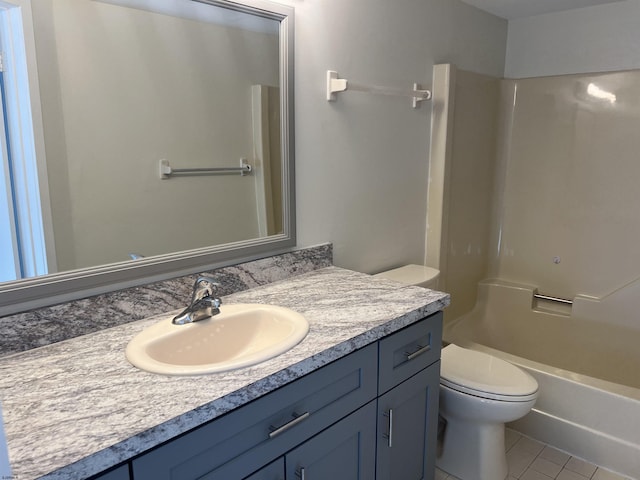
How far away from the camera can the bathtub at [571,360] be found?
78.0 inches

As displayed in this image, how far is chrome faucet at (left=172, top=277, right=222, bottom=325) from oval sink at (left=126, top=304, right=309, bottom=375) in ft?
0.05

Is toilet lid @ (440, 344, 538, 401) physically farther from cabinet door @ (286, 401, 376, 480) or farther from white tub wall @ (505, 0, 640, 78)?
white tub wall @ (505, 0, 640, 78)

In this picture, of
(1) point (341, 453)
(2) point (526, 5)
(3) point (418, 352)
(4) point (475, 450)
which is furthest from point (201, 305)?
(2) point (526, 5)

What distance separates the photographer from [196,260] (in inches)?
58.7

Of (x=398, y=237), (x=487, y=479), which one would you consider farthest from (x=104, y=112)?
(x=487, y=479)

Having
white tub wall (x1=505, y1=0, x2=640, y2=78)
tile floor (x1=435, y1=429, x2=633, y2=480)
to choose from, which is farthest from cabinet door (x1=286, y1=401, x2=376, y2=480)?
white tub wall (x1=505, y1=0, x2=640, y2=78)

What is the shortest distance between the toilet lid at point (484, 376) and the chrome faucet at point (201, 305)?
3.28 feet

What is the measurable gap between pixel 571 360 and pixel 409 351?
65.5 inches

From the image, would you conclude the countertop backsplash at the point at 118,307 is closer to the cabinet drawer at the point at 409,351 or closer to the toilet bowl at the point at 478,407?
the cabinet drawer at the point at 409,351

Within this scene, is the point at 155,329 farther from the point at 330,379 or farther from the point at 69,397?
the point at 330,379

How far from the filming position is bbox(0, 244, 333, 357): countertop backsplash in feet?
3.75

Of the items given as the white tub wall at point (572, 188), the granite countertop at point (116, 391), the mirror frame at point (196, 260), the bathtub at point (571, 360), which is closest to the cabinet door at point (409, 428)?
the granite countertop at point (116, 391)

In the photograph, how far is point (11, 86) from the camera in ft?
3.56

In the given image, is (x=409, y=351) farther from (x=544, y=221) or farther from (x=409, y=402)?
(x=544, y=221)
